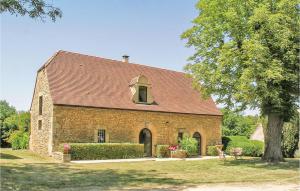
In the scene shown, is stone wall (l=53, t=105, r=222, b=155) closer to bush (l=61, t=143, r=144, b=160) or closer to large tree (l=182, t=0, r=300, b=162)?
bush (l=61, t=143, r=144, b=160)

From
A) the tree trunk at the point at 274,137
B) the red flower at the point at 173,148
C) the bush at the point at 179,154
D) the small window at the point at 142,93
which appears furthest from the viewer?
the small window at the point at 142,93

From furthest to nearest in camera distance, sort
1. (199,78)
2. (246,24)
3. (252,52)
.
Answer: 1. (199,78)
2. (246,24)
3. (252,52)

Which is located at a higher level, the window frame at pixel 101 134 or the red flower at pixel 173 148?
the window frame at pixel 101 134

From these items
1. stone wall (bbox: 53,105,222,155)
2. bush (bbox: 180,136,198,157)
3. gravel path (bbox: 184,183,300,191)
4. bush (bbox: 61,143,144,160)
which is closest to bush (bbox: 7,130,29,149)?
stone wall (bbox: 53,105,222,155)

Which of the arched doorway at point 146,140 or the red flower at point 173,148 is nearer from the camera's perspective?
the red flower at point 173,148

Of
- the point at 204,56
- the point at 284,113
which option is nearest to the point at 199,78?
the point at 204,56

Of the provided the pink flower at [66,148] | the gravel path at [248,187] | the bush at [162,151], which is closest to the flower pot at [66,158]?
the pink flower at [66,148]

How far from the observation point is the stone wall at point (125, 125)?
26.7m

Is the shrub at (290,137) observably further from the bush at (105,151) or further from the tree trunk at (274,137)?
the bush at (105,151)

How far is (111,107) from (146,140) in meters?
4.82

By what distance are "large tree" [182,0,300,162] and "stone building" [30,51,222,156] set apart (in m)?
7.03

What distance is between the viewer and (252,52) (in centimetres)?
2086

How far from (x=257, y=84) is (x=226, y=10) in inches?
209

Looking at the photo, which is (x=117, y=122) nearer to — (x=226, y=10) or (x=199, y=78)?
(x=199, y=78)
